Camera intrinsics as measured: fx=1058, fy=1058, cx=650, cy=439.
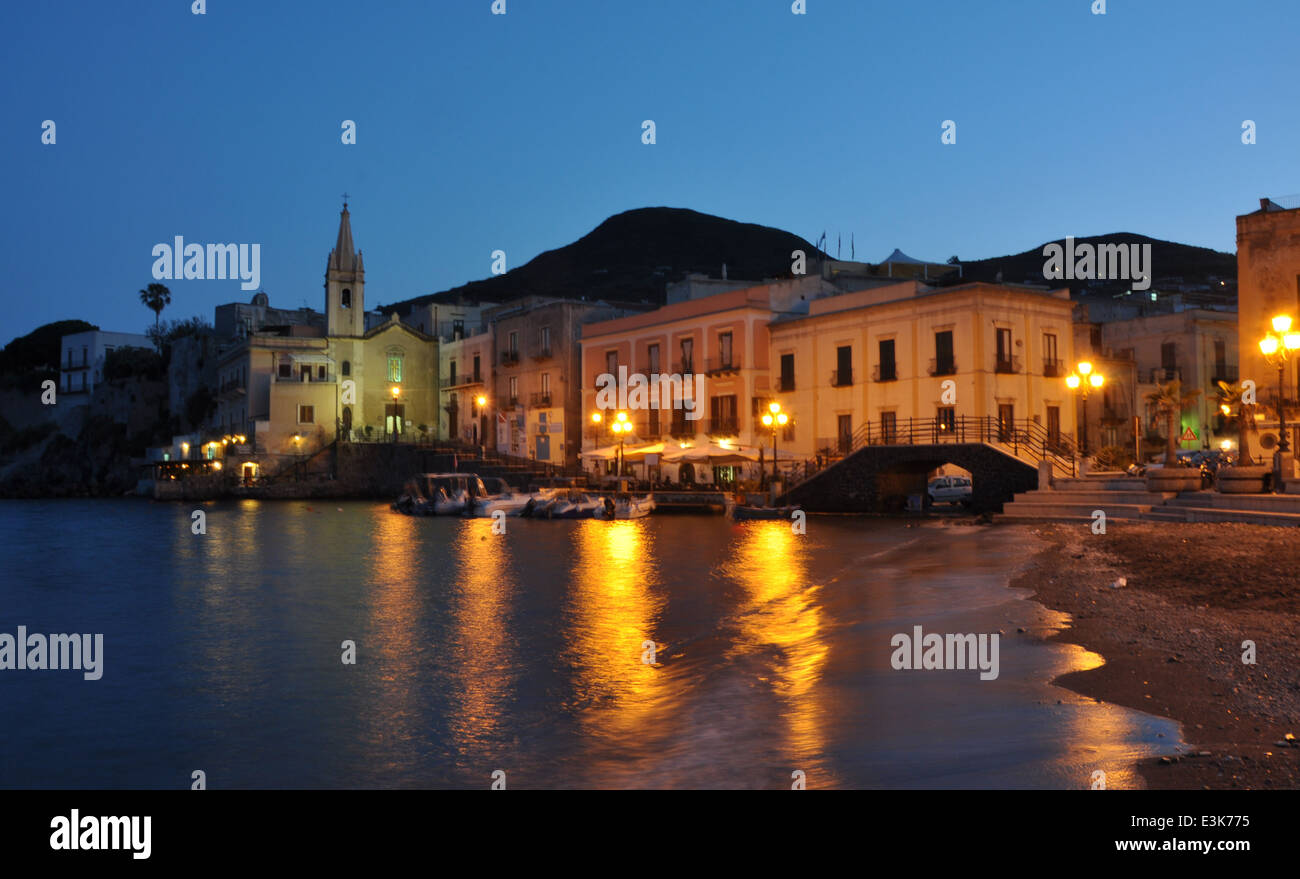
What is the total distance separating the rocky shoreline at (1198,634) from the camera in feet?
25.8

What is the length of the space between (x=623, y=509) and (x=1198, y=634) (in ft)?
103

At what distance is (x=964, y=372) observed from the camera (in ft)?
129

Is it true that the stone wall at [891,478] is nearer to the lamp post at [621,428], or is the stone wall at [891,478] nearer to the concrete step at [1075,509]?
the concrete step at [1075,509]

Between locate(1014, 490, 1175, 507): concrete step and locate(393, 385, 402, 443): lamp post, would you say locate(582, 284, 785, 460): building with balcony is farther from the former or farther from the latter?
locate(393, 385, 402, 443): lamp post

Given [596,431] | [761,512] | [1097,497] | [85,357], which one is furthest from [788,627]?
[85,357]

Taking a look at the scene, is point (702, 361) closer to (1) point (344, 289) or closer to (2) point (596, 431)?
(2) point (596, 431)

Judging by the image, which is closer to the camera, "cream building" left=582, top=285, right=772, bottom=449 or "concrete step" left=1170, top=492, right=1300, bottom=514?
"concrete step" left=1170, top=492, right=1300, bottom=514

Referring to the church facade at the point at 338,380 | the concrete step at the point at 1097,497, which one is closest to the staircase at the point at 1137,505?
the concrete step at the point at 1097,497

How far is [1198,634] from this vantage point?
12586 mm

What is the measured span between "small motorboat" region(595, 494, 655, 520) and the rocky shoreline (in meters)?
21.8

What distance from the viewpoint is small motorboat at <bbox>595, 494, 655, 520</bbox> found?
4275cm

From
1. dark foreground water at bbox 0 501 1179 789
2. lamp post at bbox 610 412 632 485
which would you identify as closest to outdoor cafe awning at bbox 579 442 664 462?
lamp post at bbox 610 412 632 485

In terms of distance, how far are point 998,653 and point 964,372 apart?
2845 centimetres
